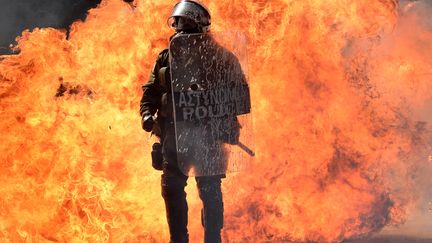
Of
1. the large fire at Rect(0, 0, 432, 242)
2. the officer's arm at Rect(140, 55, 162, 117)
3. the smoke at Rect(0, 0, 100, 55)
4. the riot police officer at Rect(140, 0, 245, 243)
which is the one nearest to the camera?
the riot police officer at Rect(140, 0, 245, 243)

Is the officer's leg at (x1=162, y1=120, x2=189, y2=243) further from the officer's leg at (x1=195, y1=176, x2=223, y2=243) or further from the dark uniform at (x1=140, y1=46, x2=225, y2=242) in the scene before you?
the officer's leg at (x1=195, y1=176, x2=223, y2=243)

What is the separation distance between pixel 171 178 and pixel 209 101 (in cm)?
82

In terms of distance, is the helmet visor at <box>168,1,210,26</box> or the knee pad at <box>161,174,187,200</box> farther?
the knee pad at <box>161,174,187,200</box>

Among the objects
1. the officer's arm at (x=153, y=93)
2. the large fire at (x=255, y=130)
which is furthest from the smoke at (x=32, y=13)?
the officer's arm at (x=153, y=93)

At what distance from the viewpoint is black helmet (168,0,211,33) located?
536 centimetres

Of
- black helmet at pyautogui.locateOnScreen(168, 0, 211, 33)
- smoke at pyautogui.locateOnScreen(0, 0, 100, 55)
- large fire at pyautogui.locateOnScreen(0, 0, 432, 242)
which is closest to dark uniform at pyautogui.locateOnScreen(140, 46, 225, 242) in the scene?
black helmet at pyautogui.locateOnScreen(168, 0, 211, 33)

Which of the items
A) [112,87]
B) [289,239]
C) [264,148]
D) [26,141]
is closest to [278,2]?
[264,148]

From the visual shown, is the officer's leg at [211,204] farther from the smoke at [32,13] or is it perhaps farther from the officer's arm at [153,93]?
the smoke at [32,13]

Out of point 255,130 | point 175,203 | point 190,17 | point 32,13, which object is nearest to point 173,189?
point 175,203

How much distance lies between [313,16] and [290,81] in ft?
2.77

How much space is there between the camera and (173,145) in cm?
545

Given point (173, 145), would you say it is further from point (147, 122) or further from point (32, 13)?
point (32, 13)

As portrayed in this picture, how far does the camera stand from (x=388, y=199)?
7.48m

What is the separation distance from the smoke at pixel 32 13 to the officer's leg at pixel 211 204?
5768 mm
